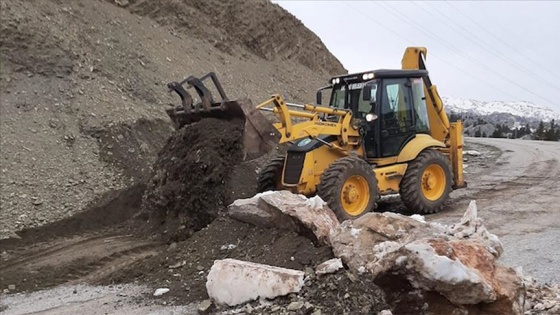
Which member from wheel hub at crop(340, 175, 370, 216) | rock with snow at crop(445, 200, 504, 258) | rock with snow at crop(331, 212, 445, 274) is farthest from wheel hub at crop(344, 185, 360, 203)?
rock with snow at crop(445, 200, 504, 258)

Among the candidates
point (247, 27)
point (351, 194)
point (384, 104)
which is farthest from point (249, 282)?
point (247, 27)

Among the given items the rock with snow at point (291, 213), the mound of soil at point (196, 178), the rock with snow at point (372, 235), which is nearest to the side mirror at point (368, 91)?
the mound of soil at point (196, 178)

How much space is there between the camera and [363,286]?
4.61 meters

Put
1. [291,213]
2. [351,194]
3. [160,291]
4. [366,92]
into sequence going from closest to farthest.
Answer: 1. [160,291]
2. [291,213]
3. [351,194]
4. [366,92]

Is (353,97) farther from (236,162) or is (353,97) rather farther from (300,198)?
(300,198)

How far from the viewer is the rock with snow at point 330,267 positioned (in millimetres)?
4875

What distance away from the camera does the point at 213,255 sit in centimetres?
635

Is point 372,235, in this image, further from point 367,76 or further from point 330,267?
point 367,76

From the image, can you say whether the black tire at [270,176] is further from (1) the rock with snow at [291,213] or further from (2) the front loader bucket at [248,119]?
(1) the rock with snow at [291,213]

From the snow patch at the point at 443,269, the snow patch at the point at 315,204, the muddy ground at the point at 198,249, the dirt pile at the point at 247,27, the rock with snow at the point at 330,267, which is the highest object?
the dirt pile at the point at 247,27

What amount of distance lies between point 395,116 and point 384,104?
0.29m

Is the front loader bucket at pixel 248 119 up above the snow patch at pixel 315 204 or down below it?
above

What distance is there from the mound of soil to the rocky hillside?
2.84 meters

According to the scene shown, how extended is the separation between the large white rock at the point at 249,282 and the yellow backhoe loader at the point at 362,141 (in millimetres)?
2934
